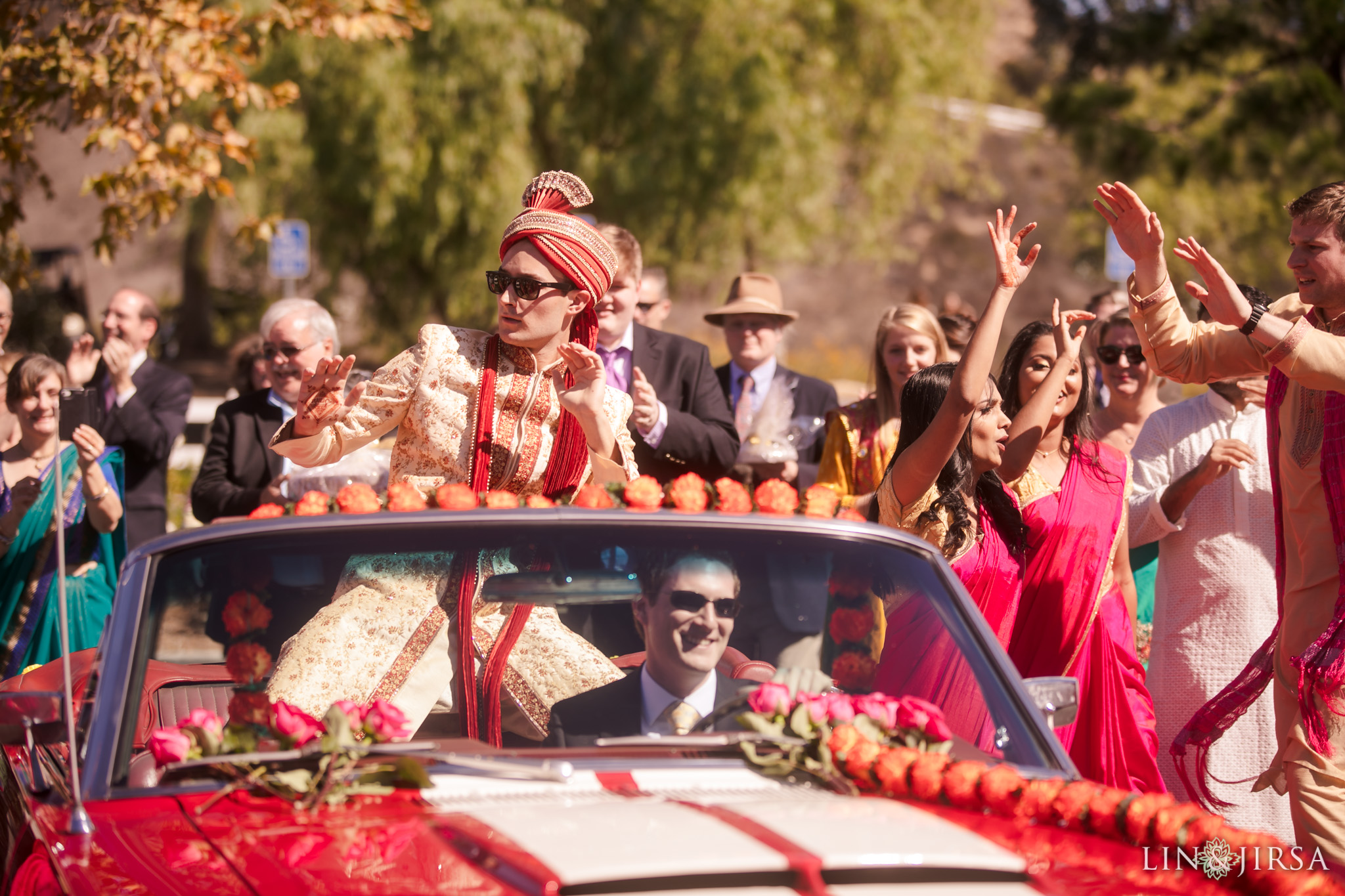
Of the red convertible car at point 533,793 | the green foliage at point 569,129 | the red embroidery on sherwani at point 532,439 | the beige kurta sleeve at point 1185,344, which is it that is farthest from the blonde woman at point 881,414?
the green foliage at point 569,129

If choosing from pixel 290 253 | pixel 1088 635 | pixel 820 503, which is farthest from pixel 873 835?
pixel 290 253

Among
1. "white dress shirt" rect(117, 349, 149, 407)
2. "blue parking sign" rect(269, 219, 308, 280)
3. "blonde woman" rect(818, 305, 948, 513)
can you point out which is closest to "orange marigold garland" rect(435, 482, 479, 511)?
"blonde woman" rect(818, 305, 948, 513)

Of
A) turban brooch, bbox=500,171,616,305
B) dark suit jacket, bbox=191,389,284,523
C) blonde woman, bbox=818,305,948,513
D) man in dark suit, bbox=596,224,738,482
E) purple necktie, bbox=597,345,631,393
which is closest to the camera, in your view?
turban brooch, bbox=500,171,616,305

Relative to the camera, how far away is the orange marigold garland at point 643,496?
9.27 ft

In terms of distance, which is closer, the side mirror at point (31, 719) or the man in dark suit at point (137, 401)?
the side mirror at point (31, 719)

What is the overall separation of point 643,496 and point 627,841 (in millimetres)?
965

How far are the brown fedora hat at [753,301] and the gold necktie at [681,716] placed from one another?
4189 millimetres

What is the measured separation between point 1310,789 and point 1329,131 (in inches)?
538

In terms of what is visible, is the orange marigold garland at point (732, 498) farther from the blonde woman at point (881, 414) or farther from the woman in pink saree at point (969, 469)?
the blonde woman at point (881, 414)

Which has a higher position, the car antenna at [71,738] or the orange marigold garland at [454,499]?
the orange marigold garland at [454,499]

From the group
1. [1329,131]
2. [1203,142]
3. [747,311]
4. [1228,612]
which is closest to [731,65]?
[1203,142]

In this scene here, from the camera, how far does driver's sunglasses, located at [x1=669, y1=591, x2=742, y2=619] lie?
2.71m

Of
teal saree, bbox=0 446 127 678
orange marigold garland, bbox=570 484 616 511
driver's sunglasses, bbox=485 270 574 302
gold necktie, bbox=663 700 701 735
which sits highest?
driver's sunglasses, bbox=485 270 574 302

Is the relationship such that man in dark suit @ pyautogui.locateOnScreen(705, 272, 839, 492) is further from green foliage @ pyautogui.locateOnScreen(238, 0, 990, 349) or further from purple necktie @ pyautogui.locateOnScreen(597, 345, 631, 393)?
green foliage @ pyautogui.locateOnScreen(238, 0, 990, 349)
